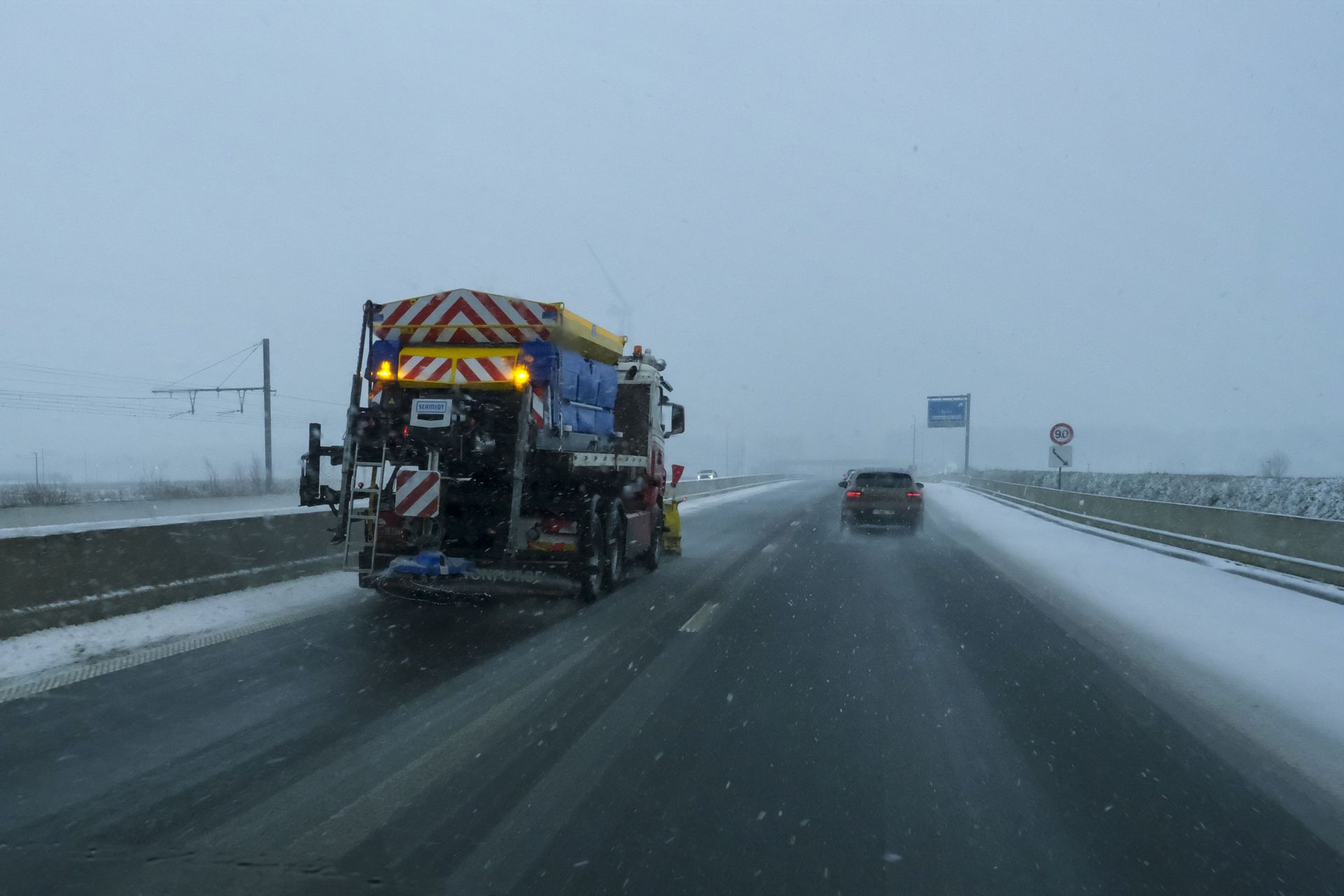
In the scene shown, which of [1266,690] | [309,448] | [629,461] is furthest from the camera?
[629,461]

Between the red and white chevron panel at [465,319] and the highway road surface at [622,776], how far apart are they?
3034 mm

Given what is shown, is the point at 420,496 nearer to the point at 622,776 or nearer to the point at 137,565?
the point at 137,565

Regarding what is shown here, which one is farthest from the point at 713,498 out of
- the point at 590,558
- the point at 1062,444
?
the point at 590,558

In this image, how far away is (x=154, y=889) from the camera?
11.4 feet

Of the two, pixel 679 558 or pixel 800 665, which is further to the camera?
pixel 679 558

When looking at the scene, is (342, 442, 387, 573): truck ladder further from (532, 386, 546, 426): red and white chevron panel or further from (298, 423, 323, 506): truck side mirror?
(532, 386, 546, 426): red and white chevron panel

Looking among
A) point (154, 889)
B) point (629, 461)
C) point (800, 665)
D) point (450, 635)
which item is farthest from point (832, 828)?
point (629, 461)

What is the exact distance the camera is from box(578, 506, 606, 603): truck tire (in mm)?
10242

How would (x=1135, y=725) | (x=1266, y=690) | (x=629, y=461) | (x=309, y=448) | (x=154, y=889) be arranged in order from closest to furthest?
(x=154, y=889)
(x=1135, y=725)
(x=1266, y=690)
(x=309, y=448)
(x=629, y=461)

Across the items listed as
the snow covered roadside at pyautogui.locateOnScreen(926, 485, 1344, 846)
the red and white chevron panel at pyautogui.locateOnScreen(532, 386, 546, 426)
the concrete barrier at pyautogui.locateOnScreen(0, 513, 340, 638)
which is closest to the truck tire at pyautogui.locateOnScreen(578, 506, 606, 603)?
the red and white chevron panel at pyautogui.locateOnScreen(532, 386, 546, 426)

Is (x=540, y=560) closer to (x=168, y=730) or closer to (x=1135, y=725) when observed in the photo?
(x=168, y=730)

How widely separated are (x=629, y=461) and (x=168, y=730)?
7.51 meters

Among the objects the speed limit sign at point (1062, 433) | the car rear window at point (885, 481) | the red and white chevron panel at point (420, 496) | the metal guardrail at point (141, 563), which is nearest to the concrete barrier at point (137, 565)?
the metal guardrail at point (141, 563)

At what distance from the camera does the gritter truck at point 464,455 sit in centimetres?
934
